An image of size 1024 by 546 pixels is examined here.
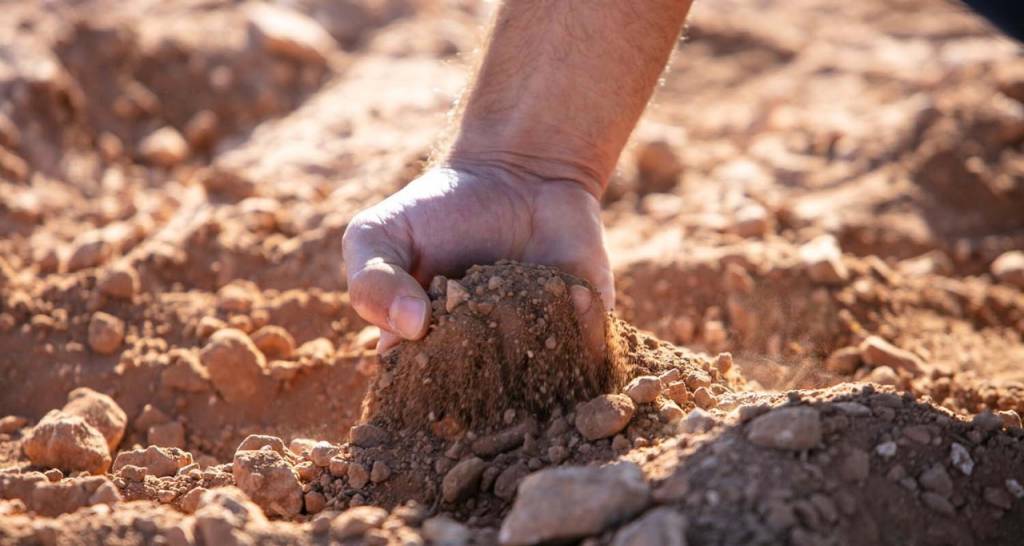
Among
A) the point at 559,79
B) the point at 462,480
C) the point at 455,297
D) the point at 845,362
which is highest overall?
the point at 559,79

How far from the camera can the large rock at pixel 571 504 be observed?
1.48 meters

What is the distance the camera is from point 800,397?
1.84 metres

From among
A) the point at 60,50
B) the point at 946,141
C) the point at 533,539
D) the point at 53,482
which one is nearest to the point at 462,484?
the point at 533,539

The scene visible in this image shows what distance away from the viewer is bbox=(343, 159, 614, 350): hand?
201 centimetres

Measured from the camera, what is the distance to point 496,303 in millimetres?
1978

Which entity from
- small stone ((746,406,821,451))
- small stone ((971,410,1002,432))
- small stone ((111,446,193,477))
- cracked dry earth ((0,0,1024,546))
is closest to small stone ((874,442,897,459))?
cracked dry earth ((0,0,1024,546))

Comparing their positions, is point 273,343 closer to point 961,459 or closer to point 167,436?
point 167,436

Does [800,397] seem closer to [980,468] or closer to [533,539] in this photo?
[980,468]

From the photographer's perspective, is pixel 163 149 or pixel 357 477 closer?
pixel 357 477

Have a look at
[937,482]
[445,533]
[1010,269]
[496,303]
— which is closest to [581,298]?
[496,303]

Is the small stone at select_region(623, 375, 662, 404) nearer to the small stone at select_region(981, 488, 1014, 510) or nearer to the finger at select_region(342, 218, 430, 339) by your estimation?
the finger at select_region(342, 218, 430, 339)

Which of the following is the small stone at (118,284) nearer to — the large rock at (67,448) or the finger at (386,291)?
the large rock at (67,448)

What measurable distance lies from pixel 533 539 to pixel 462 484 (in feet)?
1.11

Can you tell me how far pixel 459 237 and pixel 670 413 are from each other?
682mm
